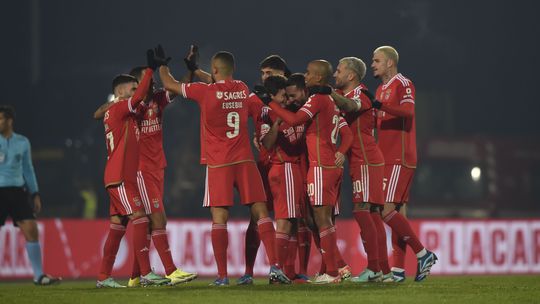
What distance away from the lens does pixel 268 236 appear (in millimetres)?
10609

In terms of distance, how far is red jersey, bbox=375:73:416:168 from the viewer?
448 inches

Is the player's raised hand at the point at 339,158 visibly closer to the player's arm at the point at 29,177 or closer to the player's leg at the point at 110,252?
the player's leg at the point at 110,252

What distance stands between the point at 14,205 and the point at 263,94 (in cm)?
419

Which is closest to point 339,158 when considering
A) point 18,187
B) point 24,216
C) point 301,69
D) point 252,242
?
point 252,242

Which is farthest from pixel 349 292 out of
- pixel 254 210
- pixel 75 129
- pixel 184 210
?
pixel 75 129

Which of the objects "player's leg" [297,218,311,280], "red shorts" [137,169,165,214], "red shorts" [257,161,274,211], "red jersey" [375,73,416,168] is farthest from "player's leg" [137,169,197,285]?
"red jersey" [375,73,416,168]

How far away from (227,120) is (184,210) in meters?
14.6

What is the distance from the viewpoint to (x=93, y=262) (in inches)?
727

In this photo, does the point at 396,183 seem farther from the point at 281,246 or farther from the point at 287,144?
the point at 281,246

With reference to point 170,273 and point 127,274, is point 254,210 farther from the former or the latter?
point 127,274

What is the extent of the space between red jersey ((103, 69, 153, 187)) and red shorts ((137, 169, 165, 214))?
0.46 feet

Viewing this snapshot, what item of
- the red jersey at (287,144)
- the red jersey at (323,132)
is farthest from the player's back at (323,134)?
the red jersey at (287,144)

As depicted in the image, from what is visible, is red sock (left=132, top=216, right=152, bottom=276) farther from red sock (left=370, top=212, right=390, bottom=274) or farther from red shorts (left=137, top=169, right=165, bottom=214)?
red sock (left=370, top=212, right=390, bottom=274)

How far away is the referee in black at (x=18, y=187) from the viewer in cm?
1333
